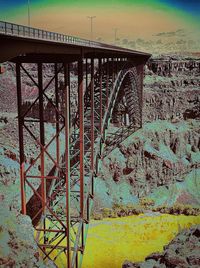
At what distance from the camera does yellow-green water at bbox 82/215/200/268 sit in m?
19.1

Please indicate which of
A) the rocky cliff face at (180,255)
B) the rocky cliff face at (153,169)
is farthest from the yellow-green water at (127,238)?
the rocky cliff face at (180,255)

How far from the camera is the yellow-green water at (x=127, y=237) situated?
19.1 metres

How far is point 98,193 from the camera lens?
25016mm

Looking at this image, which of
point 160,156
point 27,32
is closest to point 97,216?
point 160,156

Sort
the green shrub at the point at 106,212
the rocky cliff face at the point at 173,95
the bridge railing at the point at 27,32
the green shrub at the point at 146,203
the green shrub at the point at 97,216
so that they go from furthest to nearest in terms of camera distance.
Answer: the rocky cliff face at the point at 173,95 < the green shrub at the point at 146,203 < the green shrub at the point at 106,212 < the green shrub at the point at 97,216 < the bridge railing at the point at 27,32

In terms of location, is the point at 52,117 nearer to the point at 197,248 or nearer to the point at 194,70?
the point at 194,70

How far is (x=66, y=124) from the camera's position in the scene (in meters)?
10.8

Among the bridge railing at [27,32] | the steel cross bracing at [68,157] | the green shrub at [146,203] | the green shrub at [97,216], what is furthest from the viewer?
the green shrub at [146,203]

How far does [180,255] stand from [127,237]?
1273 centimetres

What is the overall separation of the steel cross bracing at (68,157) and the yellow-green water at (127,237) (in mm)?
1160

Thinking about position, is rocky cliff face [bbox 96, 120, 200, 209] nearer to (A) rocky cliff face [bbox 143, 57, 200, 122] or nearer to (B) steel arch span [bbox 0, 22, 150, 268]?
(B) steel arch span [bbox 0, 22, 150, 268]

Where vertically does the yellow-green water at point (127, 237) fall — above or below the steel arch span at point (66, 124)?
below

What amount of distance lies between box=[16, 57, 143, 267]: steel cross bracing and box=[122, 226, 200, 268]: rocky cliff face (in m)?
3.10

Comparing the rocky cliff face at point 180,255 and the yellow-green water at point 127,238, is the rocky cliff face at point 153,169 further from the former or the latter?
the rocky cliff face at point 180,255
